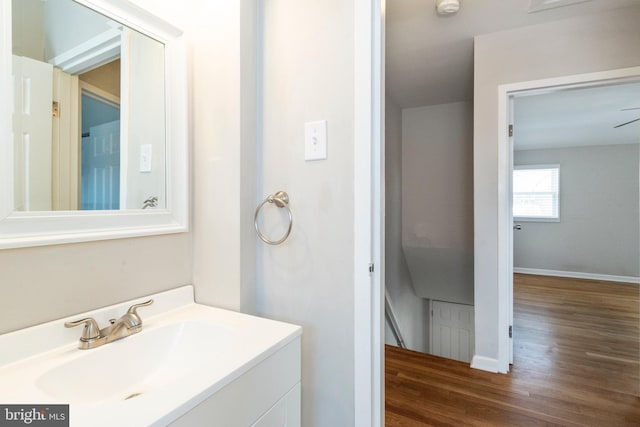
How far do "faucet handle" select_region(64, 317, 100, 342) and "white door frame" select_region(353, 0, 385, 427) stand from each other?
749mm

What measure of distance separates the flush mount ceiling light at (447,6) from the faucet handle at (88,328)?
2141mm

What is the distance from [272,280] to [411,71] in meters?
2.31

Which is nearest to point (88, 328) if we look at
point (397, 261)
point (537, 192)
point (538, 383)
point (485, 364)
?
point (485, 364)

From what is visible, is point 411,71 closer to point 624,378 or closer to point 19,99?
point 19,99

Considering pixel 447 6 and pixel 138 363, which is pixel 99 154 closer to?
pixel 138 363

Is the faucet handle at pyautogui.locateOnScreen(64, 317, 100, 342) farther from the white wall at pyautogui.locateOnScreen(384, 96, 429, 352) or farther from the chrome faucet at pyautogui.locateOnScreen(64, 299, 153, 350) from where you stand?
the white wall at pyautogui.locateOnScreen(384, 96, 429, 352)

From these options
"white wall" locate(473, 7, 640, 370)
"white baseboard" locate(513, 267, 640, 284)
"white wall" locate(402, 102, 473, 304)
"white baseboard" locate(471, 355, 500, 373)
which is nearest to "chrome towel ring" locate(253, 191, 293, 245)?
"white wall" locate(473, 7, 640, 370)

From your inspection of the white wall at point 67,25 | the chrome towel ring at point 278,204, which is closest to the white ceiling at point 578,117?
the chrome towel ring at point 278,204

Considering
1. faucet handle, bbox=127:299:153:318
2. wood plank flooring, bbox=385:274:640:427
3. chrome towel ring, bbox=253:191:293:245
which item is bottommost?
wood plank flooring, bbox=385:274:640:427

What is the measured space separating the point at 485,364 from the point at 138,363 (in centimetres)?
225

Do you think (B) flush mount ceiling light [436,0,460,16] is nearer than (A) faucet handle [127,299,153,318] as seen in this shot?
No

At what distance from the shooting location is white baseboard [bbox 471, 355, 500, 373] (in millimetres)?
2147

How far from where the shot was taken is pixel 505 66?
2.08 m

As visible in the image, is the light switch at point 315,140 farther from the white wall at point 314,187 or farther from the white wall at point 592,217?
the white wall at point 592,217
